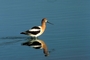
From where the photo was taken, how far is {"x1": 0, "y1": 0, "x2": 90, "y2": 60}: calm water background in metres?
9.95

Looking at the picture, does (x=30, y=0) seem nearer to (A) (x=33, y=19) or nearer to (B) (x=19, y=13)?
(B) (x=19, y=13)

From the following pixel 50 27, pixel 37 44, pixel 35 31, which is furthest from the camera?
pixel 50 27

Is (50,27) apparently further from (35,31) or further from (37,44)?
(37,44)

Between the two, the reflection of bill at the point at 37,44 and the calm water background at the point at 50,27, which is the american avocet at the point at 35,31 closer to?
the calm water background at the point at 50,27

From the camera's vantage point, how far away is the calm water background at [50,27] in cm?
995

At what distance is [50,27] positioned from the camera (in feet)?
42.2

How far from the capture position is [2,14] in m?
14.9

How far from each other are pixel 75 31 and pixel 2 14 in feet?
12.9

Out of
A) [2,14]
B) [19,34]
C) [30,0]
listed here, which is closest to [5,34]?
[19,34]

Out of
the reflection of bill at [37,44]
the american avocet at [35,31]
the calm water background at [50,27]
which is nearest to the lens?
the calm water background at [50,27]

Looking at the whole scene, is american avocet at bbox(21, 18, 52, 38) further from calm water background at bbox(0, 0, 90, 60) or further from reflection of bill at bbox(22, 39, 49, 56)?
reflection of bill at bbox(22, 39, 49, 56)

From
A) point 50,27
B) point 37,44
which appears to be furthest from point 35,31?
point 50,27

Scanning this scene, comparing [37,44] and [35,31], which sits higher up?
[35,31]

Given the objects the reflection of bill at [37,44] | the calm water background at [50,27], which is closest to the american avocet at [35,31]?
the calm water background at [50,27]
